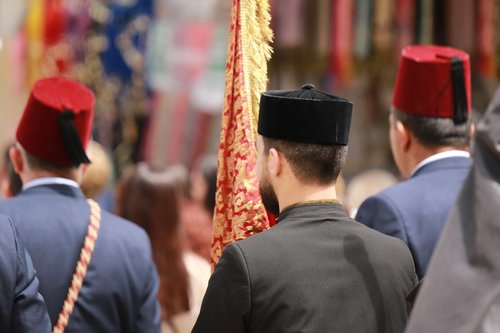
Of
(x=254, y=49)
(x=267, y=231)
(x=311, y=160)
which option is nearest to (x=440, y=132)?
(x=254, y=49)

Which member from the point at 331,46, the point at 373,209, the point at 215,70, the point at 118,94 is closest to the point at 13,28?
the point at 118,94

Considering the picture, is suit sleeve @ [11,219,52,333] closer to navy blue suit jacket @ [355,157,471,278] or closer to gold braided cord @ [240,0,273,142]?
gold braided cord @ [240,0,273,142]

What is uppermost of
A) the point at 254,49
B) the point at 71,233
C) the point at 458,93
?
the point at 254,49

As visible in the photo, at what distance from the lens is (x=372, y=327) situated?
9.64 feet

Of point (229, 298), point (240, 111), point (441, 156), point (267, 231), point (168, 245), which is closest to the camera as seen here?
point (229, 298)

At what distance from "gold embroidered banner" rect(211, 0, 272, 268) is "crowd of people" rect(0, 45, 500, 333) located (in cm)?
15

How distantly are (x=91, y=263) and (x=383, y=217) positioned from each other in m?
1.05

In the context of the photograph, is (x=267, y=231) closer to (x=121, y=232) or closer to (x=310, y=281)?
(x=310, y=281)

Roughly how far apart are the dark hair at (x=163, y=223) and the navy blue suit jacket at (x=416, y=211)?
1.38m

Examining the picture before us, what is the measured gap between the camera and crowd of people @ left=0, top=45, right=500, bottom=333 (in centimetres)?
286

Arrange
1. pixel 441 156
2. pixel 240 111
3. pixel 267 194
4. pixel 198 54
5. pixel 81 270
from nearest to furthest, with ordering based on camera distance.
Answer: pixel 267 194, pixel 240 111, pixel 81 270, pixel 441 156, pixel 198 54

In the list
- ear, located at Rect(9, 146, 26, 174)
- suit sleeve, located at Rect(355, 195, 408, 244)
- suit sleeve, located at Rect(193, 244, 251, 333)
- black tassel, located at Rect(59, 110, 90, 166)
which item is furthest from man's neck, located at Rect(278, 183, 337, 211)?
ear, located at Rect(9, 146, 26, 174)

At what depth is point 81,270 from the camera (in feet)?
13.0

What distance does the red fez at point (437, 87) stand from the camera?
4141mm
